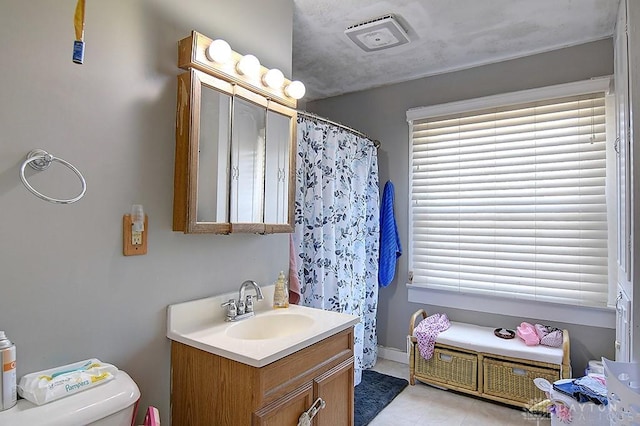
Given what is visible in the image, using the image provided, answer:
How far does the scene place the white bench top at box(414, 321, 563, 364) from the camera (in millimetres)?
2328

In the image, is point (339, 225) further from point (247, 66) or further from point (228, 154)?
point (247, 66)

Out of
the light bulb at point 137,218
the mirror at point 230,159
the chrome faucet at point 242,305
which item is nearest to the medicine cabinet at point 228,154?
the mirror at point 230,159

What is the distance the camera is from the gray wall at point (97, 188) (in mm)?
1084

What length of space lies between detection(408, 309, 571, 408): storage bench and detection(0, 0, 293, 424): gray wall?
1.82 m

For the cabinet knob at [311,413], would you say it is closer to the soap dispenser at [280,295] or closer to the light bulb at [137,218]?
the soap dispenser at [280,295]

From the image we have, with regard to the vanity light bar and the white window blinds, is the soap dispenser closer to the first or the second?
the vanity light bar

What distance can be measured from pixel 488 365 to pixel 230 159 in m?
2.17

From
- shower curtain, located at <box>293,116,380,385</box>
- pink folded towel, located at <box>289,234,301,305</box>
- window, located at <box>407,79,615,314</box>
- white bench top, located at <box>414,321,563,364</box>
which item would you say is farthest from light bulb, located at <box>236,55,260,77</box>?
white bench top, located at <box>414,321,563,364</box>

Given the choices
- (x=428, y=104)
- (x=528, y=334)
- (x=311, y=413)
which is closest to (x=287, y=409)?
(x=311, y=413)

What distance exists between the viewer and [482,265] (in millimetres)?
2893

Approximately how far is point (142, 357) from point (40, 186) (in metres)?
0.71

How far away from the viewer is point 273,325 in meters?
1.77

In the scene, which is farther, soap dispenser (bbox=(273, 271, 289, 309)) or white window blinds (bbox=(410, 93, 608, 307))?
white window blinds (bbox=(410, 93, 608, 307))

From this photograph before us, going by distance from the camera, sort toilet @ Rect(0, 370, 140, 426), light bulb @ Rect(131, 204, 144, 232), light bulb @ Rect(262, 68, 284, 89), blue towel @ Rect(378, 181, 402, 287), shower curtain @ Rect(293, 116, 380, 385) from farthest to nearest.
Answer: blue towel @ Rect(378, 181, 402, 287), shower curtain @ Rect(293, 116, 380, 385), light bulb @ Rect(262, 68, 284, 89), light bulb @ Rect(131, 204, 144, 232), toilet @ Rect(0, 370, 140, 426)
